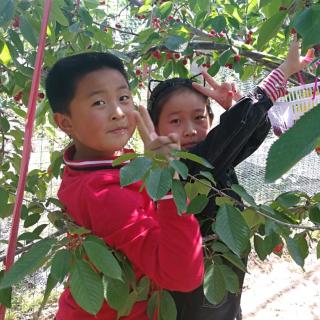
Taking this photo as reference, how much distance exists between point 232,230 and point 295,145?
17.1 inches

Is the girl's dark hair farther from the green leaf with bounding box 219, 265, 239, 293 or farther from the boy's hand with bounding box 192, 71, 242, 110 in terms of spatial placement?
the green leaf with bounding box 219, 265, 239, 293

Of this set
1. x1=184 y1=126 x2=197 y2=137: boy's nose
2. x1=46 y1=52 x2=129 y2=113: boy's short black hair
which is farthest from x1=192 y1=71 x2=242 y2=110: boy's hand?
x1=46 y1=52 x2=129 y2=113: boy's short black hair

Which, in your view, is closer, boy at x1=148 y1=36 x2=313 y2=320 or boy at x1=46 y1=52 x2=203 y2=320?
boy at x1=46 y1=52 x2=203 y2=320

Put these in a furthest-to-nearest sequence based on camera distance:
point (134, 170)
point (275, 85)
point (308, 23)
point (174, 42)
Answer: point (174, 42), point (275, 85), point (308, 23), point (134, 170)

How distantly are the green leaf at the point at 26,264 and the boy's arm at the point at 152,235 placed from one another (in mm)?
128

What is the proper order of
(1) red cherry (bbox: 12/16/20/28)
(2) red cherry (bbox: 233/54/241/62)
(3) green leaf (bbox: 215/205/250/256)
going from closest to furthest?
(3) green leaf (bbox: 215/205/250/256)
(1) red cherry (bbox: 12/16/20/28)
(2) red cherry (bbox: 233/54/241/62)

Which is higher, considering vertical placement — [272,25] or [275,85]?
[272,25]

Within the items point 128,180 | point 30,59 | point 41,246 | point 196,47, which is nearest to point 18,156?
point 30,59

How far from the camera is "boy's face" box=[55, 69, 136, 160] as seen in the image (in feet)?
3.16

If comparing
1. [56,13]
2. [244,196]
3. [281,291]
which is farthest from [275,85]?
[281,291]

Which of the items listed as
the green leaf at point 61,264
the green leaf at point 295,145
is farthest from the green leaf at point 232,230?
the green leaf at point 295,145

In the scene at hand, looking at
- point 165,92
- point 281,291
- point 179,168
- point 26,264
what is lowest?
point 281,291

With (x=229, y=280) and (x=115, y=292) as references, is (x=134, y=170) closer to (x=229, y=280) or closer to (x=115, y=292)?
(x=115, y=292)

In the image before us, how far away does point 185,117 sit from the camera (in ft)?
4.17
